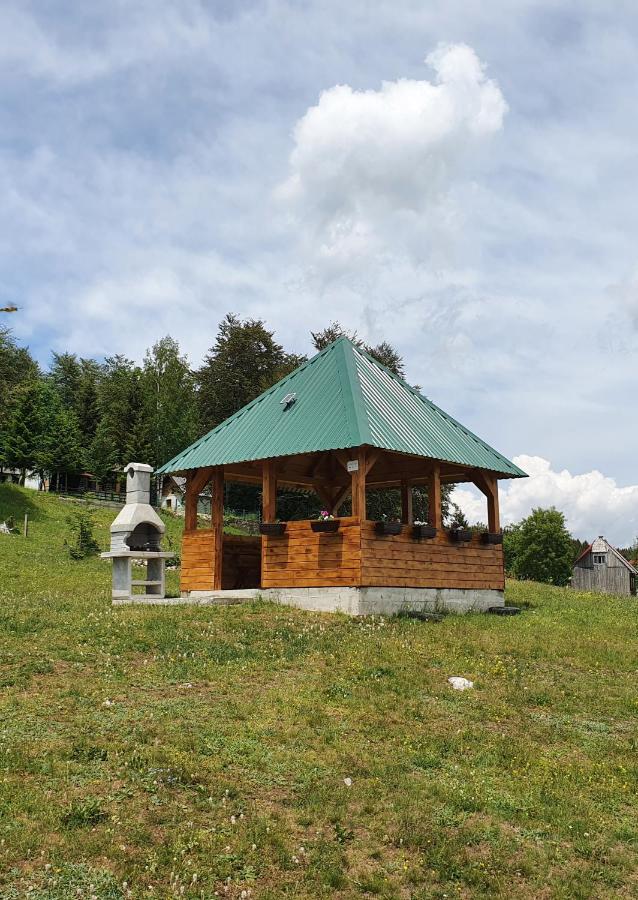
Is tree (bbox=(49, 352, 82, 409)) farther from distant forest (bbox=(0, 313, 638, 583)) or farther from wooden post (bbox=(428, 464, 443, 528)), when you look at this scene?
wooden post (bbox=(428, 464, 443, 528))

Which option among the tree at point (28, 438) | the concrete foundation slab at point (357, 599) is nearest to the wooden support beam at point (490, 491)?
the concrete foundation slab at point (357, 599)

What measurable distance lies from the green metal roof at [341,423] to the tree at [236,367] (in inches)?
1191

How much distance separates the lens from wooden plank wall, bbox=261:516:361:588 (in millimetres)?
18578

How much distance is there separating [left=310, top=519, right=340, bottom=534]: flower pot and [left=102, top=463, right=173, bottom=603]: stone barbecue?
4763mm

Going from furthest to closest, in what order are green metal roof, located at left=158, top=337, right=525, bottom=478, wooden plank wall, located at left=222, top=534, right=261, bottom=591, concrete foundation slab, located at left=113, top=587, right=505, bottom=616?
wooden plank wall, located at left=222, top=534, right=261, bottom=591, green metal roof, located at left=158, top=337, right=525, bottom=478, concrete foundation slab, located at left=113, top=587, right=505, bottom=616

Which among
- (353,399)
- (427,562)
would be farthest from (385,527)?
(353,399)

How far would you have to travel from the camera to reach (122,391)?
246ft

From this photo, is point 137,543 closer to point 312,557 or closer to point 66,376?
point 312,557

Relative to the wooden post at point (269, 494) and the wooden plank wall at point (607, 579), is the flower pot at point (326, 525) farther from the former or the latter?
the wooden plank wall at point (607, 579)

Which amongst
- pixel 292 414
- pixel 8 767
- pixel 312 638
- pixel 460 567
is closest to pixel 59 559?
pixel 292 414

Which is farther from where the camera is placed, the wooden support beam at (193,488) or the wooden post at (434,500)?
the wooden support beam at (193,488)

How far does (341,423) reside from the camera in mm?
19516

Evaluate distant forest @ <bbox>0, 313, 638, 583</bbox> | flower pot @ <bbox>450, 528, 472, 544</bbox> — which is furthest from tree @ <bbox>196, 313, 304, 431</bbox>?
Result: flower pot @ <bbox>450, 528, 472, 544</bbox>

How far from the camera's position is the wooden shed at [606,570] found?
5800cm
